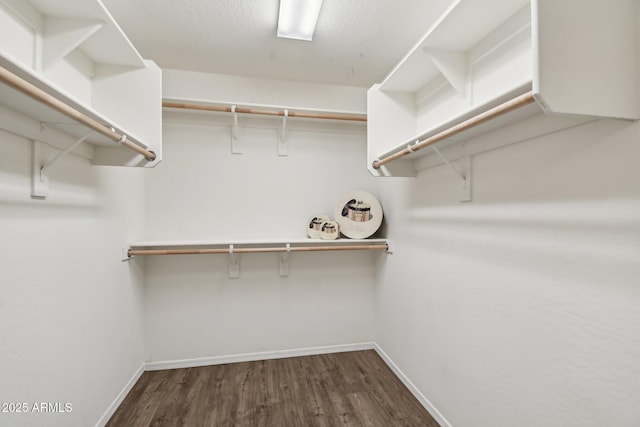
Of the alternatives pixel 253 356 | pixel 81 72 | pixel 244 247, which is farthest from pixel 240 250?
pixel 81 72

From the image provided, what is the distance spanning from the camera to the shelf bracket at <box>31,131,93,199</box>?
46.1 inches

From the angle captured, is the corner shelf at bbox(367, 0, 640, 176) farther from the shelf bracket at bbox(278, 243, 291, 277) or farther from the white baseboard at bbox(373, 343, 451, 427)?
the white baseboard at bbox(373, 343, 451, 427)

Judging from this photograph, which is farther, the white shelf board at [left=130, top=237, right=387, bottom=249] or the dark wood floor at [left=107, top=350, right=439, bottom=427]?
the white shelf board at [left=130, top=237, right=387, bottom=249]

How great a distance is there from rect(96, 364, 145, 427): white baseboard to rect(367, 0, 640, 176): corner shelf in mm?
2105

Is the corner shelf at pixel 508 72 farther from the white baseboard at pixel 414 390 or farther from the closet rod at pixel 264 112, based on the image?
the white baseboard at pixel 414 390

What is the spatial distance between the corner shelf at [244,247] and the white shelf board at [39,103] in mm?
922

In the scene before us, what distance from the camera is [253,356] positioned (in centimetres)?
246

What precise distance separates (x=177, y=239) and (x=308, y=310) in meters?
1.23

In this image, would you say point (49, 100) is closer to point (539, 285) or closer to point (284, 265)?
point (539, 285)

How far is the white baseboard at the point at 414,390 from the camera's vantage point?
5.62ft

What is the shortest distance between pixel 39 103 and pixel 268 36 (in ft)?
4.24

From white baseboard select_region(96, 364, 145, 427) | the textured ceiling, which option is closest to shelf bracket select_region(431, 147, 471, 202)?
the textured ceiling

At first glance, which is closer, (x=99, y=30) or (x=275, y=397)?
(x=99, y=30)

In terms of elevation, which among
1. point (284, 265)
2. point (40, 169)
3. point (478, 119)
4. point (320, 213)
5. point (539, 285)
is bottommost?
point (284, 265)
